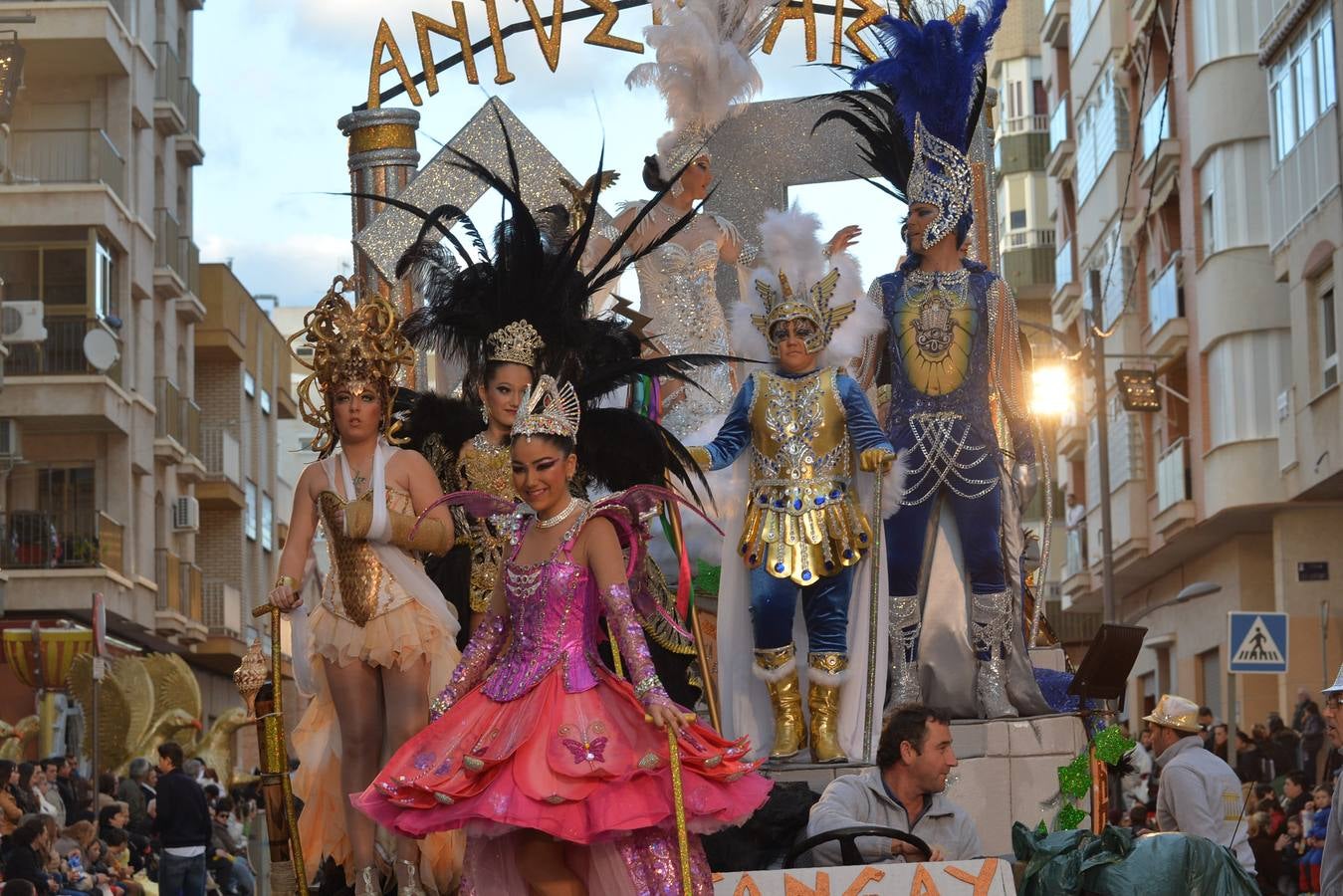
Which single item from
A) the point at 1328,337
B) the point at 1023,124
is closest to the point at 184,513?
the point at 1328,337

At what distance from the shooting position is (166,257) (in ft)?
158

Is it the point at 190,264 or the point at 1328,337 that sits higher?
the point at 190,264

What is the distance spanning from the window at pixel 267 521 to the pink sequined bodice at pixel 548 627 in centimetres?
5264

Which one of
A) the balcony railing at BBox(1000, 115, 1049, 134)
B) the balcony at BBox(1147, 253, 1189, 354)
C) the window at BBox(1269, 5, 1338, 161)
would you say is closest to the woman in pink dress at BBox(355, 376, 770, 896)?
the window at BBox(1269, 5, 1338, 161)

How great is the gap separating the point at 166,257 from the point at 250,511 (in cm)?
1204

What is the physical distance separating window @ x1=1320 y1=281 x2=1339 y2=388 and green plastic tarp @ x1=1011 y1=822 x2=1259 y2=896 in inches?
889

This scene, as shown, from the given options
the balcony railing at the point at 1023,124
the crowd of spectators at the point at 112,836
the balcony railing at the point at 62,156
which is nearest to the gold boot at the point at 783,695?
the crowd of spectators at the point at 112,836

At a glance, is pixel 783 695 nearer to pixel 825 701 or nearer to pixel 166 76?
pixel 825 701

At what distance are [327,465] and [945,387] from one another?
3.92 metres

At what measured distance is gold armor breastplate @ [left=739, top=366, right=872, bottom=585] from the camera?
1195 cm

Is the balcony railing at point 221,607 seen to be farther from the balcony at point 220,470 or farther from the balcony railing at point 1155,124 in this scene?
the balcony railing at point 1155,124

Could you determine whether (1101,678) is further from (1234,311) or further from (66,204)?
(66,204)

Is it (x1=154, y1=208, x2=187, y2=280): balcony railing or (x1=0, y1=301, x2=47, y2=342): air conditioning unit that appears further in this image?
(x1=154, y1=208, x2=187, y2=280): balcony railing

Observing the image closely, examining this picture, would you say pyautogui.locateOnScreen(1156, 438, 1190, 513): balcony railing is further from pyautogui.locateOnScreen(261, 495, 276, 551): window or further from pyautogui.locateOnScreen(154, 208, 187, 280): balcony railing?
pyautogui.locateOnScreen(261, 495, 276, 551): window
